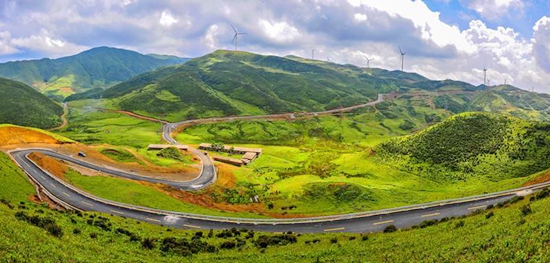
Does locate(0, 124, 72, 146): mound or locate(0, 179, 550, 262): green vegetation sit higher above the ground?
locate(0, 124, 72, 146): mound

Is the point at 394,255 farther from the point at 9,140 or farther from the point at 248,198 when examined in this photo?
the point at 9,140

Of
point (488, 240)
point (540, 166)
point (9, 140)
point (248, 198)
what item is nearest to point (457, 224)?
point (488, 240)

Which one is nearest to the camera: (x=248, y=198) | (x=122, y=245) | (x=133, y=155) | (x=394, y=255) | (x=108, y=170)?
(x=394, y=255)

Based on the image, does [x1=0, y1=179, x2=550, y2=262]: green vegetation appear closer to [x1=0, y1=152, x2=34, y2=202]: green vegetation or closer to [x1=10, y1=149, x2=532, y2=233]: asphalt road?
[x1=0, y1=152, x2=34, y2=202]: green vegetation

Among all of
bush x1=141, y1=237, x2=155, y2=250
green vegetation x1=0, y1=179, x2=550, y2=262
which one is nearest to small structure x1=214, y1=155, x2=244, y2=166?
green vegetation x1=0, y1=179, x2=550, y2=262

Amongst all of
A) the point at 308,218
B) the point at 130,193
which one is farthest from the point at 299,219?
the point at 130,193

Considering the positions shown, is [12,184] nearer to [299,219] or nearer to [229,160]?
[299,219]
